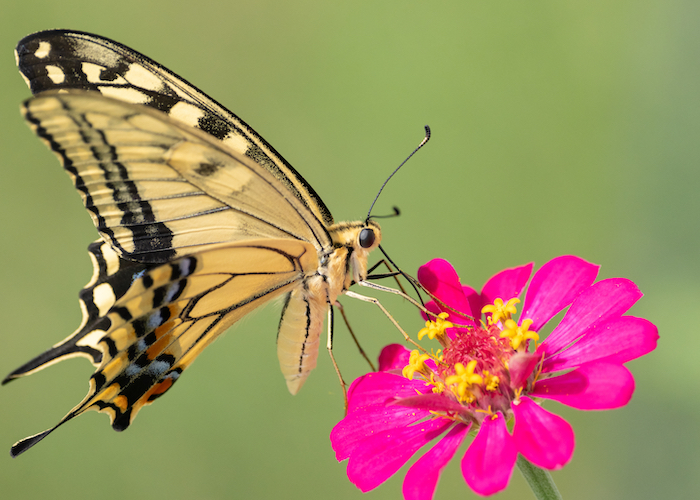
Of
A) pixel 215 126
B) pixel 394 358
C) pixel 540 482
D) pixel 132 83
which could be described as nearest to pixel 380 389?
pixel 394 358

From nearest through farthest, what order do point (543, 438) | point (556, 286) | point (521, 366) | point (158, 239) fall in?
1. point (543, 438)
2. point (521, 366)
3. point (556, 286)
4. point (158, 239)

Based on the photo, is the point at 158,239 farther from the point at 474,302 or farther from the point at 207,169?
the point at 474,302

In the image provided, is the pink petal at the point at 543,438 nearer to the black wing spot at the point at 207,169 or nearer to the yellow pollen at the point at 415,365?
the yellow pollen at the point at 415,365

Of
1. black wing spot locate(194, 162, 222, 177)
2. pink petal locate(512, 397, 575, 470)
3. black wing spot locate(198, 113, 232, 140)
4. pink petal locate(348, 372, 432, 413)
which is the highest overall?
black wing spot locate(198, 113, 232, 140)

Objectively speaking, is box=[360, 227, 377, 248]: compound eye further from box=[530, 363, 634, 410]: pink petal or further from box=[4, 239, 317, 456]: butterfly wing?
box=[530, 363, 634, 410]: pink petal

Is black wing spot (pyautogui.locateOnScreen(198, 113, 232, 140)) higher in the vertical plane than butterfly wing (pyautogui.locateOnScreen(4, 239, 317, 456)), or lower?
higher

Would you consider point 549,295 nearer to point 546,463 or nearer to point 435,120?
point 546,463

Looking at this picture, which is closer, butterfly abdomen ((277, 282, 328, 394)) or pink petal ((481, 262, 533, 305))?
pink petal ((481, 262, 533, 305))

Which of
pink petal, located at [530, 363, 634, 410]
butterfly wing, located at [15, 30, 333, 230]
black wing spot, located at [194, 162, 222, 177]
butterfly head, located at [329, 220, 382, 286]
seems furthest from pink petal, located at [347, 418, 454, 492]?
black wing spot, located at [194, 162, 222, 177]
